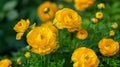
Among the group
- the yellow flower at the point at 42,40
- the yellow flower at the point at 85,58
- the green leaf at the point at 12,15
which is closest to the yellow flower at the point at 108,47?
the yellow flower at the point at 85,58

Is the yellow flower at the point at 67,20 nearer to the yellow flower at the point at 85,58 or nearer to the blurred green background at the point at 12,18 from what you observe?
the yellow flower at the point at 85,58

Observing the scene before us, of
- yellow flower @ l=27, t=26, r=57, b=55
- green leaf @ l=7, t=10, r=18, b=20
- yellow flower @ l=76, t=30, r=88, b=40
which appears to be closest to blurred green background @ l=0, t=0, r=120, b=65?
green leaf @ l=7, t=10, r=18, b=20

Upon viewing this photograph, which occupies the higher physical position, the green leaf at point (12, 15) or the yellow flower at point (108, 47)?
the yellow flower at point (108, 47)

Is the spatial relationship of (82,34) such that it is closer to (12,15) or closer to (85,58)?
(85,58)

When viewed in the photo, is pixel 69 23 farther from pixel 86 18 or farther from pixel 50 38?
pixel 86 18

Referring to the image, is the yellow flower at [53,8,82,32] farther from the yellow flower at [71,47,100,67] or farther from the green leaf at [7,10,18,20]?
the green leaf at [7,10,18,20]
